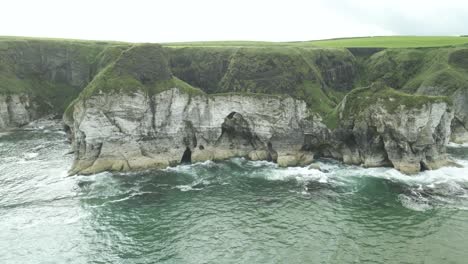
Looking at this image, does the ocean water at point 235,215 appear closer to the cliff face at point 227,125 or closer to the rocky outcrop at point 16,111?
the cliff face at point 227,125

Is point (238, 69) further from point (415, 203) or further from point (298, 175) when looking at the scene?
point (415, 203)

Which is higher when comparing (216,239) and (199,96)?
(199,96)

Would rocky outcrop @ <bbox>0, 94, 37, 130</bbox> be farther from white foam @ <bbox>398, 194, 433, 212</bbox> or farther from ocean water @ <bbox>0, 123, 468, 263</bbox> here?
white foam @ <bbox>398, 194, 433, 212</bbox>

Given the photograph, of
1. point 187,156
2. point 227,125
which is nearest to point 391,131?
point 227,125

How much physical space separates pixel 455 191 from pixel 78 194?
43.3 meters

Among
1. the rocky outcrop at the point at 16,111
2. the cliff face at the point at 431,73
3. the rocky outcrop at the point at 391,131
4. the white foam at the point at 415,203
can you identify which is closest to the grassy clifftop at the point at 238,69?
the cliff face at the point at 431,73

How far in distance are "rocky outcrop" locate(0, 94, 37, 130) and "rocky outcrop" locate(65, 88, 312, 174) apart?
122 ft

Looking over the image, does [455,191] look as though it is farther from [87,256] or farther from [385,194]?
[87,256]

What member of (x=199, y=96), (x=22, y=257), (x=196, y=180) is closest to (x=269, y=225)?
(x=196, y=180)

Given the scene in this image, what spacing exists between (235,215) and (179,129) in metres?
20.6

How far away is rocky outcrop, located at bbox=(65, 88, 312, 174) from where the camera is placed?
4728 cm

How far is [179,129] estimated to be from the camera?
5125 centimetres

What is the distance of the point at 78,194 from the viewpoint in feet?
132

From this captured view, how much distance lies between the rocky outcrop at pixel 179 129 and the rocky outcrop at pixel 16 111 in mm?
37191
